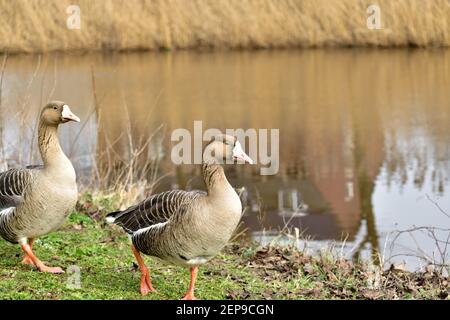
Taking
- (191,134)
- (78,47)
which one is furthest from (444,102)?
(78,47)

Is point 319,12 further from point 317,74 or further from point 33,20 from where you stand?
point 33,20

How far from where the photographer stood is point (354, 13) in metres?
23.7

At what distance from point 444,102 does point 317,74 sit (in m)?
4.94

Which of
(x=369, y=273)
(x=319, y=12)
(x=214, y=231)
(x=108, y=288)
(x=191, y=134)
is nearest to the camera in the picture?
(x=214, y=231)

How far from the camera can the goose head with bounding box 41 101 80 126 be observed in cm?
573

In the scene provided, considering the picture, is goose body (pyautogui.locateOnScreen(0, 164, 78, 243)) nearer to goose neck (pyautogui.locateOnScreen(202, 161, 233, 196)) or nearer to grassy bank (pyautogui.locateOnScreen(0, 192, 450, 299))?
grassy bank (pyautogui.locateOnScreen(0, 192, 450, 299))

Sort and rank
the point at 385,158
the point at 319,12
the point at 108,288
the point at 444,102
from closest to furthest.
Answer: the point at 108,288
the point at 385,158
the point at 444,102
the point at 319,12

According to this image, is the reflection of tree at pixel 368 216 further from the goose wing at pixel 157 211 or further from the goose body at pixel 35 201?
the goose body at pixel 35 201

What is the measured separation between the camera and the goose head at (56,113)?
5.73 m

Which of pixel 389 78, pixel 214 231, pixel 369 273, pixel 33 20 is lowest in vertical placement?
pixel 369 273

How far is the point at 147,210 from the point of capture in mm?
5422

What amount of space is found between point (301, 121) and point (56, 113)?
11.1m
